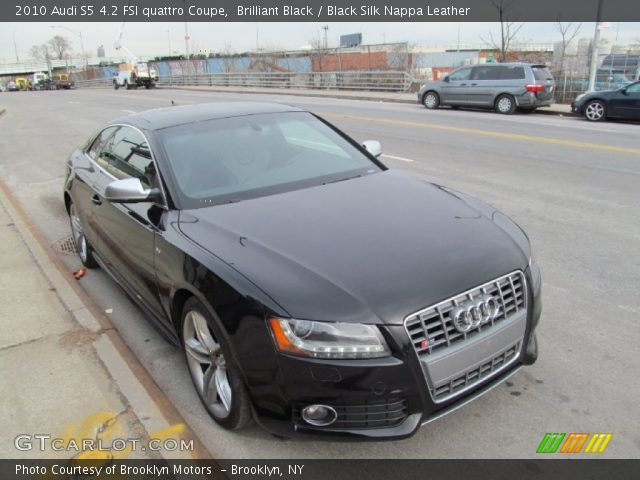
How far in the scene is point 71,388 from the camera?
10.9 ft

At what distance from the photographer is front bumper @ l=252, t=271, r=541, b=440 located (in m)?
2.29

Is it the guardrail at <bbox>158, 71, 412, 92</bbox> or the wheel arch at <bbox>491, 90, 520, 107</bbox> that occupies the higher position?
the guardrail at <bbox>158, 71, 412, 92</bbox>

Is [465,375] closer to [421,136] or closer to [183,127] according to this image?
[183,127]

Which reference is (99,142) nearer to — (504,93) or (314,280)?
(314,280)

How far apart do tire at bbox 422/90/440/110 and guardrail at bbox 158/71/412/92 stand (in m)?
7.90

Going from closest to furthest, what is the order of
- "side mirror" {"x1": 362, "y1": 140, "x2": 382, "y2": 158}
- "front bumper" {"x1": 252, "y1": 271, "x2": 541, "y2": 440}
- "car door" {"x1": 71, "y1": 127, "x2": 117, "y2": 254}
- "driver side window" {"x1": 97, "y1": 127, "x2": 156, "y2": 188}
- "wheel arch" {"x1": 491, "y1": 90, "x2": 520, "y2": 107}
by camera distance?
1. "front bumper" {"x1": 252, "y1": 271, "x2": 541, "y2": 440}
2. "driver side window" {"x1": 97, "y1": 127, "x2": 156, "y2": 188}
3. "side mirror" {"x1": 362, "y1": 140, "x2": 382, "y2": 158}
4. "car door" {"x1": 71, "y1": 127, "x2": 117, "y2": 254}
5. "wheel arch" {"x1": 491, "y1": 90, "x2": 520, "y2": 107}

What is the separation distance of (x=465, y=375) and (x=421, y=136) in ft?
37.0

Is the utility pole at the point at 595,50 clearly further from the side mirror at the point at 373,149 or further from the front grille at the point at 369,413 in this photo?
the front grille at the point at 369,413

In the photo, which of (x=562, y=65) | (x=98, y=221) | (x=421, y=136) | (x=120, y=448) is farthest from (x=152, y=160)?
(x=562, y=65)

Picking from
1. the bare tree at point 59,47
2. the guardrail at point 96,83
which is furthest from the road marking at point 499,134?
the bare tree at point 59,47

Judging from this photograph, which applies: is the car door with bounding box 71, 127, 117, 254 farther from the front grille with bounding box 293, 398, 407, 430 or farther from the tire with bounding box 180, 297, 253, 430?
the front grille with bounding box 293, 398, 407, 430

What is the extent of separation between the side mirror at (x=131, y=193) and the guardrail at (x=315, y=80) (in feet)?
88.4

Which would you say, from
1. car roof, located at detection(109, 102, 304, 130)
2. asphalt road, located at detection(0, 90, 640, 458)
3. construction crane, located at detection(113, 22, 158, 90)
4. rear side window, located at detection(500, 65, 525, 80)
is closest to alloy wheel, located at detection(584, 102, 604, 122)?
rear side window, located at detection(500, 65, 525, 80)

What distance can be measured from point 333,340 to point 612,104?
16712 millimetres
